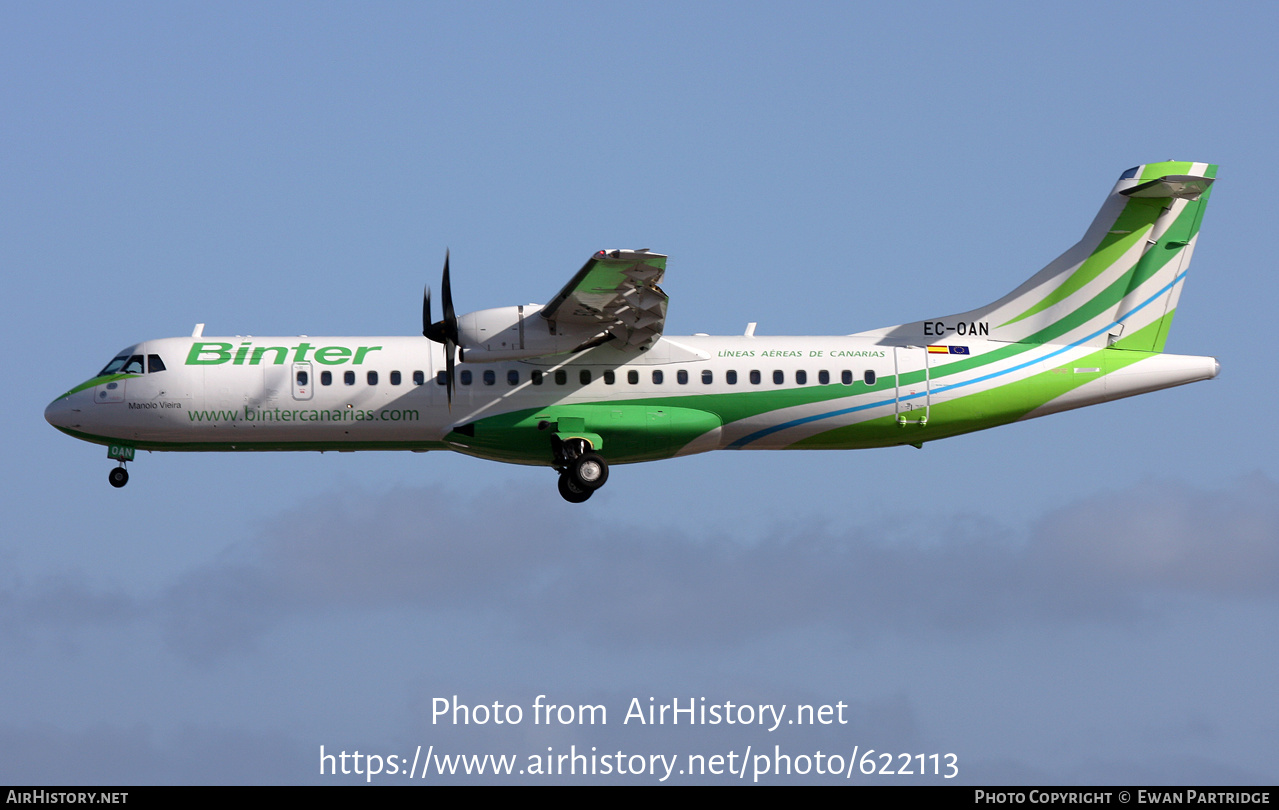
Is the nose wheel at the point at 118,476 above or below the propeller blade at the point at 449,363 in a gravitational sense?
below

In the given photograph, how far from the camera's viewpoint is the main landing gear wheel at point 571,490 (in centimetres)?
2852

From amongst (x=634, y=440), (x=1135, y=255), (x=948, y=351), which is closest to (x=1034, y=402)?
(x=948, y=351)

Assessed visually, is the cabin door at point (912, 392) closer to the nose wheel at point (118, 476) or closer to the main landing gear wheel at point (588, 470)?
the main landing gear wheel at point (588, 470)

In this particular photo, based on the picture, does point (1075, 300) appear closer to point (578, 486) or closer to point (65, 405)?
point (578, 486)

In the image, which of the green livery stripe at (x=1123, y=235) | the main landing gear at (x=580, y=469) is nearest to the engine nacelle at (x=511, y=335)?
the main landing gear at (x=580, y=469)

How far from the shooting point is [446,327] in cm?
2750

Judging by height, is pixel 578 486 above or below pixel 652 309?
below

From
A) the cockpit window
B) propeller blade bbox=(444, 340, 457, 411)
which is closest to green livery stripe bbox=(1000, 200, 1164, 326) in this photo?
propeller blade bbox=(444, 340, 457, 411)

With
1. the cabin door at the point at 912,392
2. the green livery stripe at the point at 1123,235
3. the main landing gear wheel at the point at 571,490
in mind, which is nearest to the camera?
the main landing gear wheel at the point at 571,490

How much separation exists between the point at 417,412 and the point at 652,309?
192 inches

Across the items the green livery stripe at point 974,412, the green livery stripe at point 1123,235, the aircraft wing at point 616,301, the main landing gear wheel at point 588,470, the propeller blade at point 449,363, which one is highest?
the green livery stripe at point 1123,235

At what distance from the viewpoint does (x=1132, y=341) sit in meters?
30.6

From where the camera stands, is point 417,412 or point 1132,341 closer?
point 417,412

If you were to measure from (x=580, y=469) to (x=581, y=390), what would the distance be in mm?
1536
